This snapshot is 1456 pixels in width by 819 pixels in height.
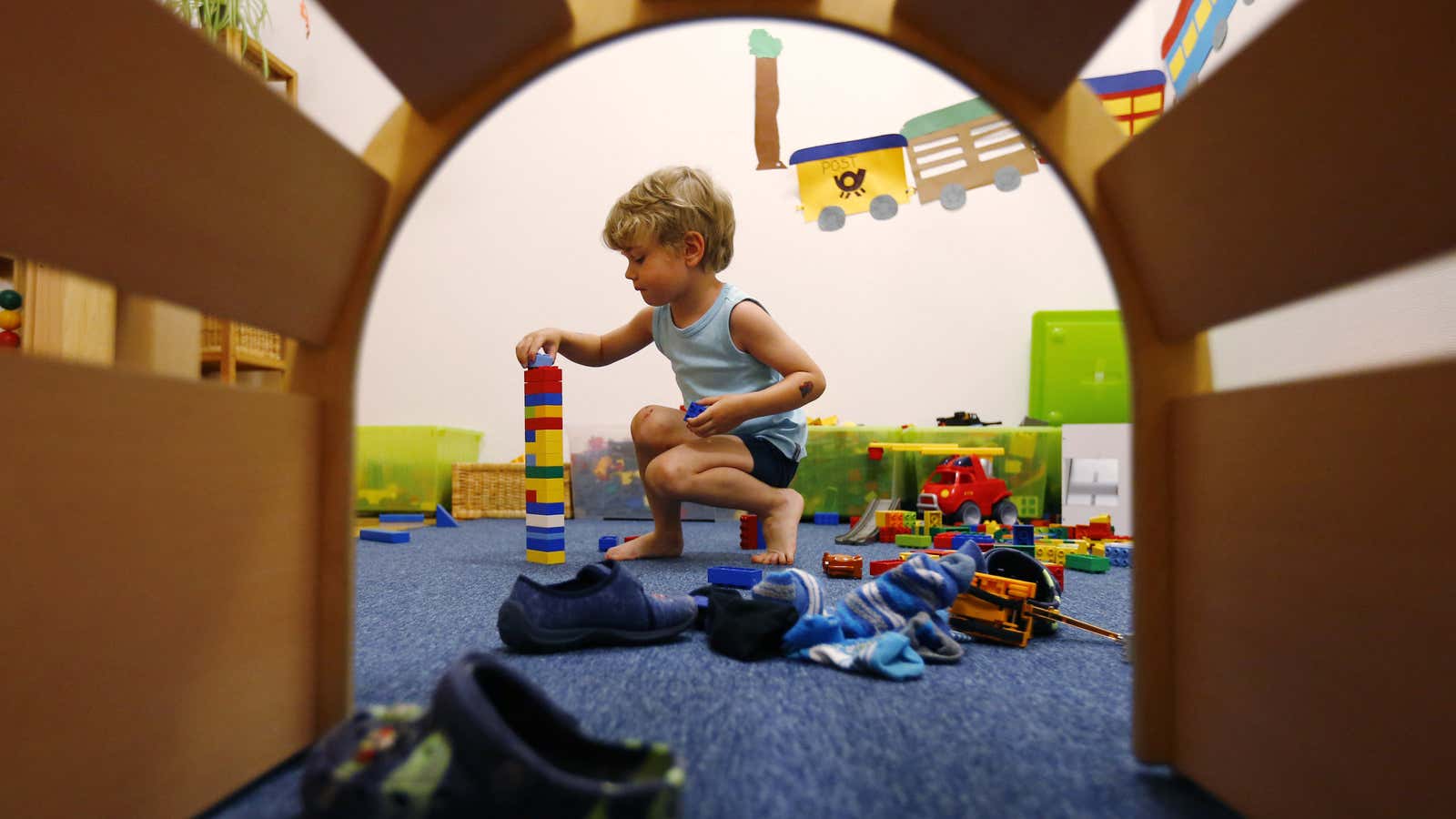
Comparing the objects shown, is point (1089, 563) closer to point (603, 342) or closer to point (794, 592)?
point (794, 592)

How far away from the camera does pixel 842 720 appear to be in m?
0.55

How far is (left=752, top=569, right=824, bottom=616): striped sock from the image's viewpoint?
786 millimetres

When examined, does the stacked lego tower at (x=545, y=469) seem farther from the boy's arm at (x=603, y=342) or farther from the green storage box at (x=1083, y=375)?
the green storage box at (x=1083, y=375)

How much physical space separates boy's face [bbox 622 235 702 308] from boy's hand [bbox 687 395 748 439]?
23cm

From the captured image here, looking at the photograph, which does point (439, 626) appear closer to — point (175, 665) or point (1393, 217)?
point (175, 665)

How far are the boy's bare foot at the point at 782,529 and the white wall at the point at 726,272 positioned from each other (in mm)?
→ 1172

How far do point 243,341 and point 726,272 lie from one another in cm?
140

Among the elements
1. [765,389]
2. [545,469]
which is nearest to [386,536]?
[545,469]

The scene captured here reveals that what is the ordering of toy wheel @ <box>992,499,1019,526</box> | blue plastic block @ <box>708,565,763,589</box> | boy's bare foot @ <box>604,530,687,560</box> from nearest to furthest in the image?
1. blue plastic block @ <box>708,565,763,589</box>
2. boy's bare foot @ <box>604,530,687,560</box>
3. toy wheel @ <box>992,499,1019,526</box>

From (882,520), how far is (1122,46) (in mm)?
1928

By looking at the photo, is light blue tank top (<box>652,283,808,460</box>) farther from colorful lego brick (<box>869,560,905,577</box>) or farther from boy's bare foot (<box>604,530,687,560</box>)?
colorful lego brick (<box>869,560,905,577</box>)

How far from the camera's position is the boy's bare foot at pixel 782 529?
1.35 metres

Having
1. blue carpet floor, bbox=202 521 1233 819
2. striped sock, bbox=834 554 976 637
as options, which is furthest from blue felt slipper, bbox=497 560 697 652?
striped sock, bbox=834 554 976 637

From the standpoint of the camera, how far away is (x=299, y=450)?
47 cm
